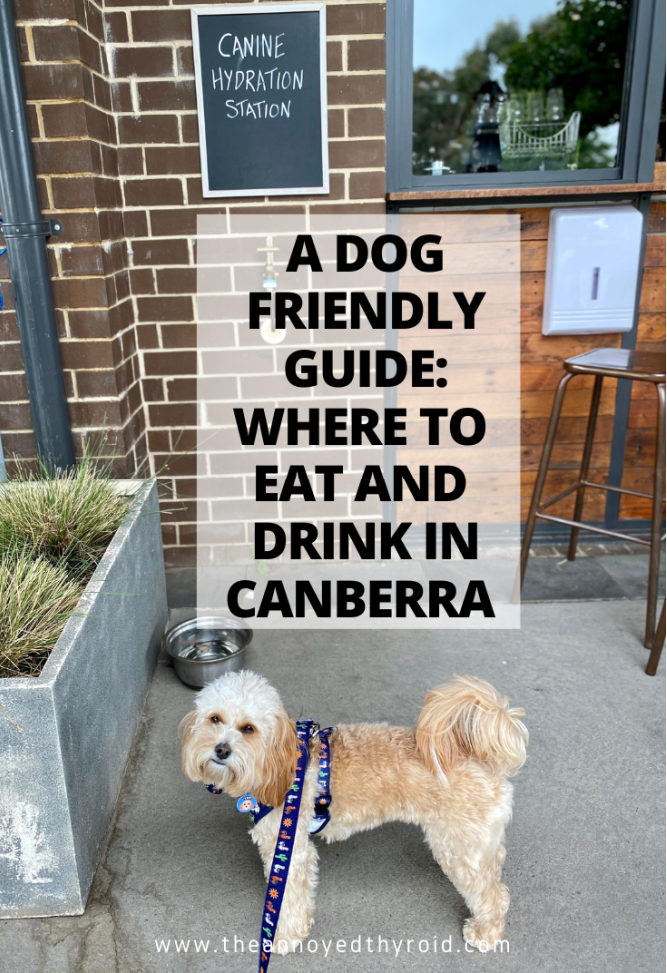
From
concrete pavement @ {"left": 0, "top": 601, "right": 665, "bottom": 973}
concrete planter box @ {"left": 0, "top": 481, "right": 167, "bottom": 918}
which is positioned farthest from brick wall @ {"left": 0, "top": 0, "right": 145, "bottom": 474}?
concrete pavement @ {"left": 0, "top": 601, "right": 665, "bottom": 973}

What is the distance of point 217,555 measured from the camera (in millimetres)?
4008

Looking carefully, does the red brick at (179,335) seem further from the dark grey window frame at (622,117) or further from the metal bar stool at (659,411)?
the metal bar stool at (659,411)

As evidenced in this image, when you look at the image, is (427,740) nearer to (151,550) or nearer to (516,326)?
(151,550)

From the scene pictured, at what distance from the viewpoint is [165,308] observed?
3672mm

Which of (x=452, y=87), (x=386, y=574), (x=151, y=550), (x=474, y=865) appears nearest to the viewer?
(x=474, y=865)

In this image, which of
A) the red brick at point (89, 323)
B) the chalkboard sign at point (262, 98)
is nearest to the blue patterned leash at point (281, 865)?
the red brick at point (89, 323)

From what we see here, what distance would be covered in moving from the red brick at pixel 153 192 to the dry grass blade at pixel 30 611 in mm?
1858

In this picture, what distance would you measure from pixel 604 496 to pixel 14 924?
333 cm

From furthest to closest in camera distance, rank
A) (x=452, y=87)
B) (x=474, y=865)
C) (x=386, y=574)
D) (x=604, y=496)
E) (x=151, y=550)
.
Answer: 1. (x=452, y=87)
2. (x=604, y=496)
3. (x=386, y=574)
4. (x=151, y=550)
5. (x=474, y=865)

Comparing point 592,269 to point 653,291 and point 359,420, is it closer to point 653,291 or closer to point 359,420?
point 653,291

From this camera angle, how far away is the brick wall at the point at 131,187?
296 centimetres

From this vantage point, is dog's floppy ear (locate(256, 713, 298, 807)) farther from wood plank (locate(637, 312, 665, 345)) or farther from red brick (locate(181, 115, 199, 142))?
wood plank (locate(637, 312, 665, 345))

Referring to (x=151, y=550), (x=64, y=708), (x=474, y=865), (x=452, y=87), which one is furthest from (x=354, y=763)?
(x=452, y=87)

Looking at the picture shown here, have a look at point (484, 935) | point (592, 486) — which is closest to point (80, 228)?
point (592, 486)
